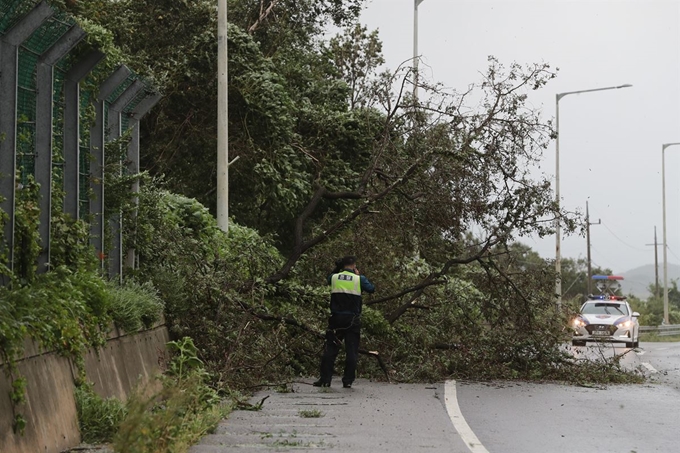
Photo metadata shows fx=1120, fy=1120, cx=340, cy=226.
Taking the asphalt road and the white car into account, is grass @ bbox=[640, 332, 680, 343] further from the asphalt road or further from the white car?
the asphalt road

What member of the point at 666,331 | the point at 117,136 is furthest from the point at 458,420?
the point at 666,331

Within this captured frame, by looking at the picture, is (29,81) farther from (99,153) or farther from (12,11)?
(99,153)

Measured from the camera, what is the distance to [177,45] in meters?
28.9

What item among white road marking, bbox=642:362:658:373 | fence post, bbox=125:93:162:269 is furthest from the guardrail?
fence post, bbox=125:93:162:269

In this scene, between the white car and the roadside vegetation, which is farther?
the white car

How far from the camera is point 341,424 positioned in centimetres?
Answer: 1077

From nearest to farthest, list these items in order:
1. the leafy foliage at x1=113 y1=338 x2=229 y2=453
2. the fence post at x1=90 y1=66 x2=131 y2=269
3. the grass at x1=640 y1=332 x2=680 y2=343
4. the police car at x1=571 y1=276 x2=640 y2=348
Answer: the leafy foliage at x1=113 y1=338 x2=229 y2=453, the fence post at x1=90 y1=66 x2=131 y2=269, the police car at x1=571 y1=276 x2=640 y2=348, the grass at x1=640 y1=332 x2=680 y2=343

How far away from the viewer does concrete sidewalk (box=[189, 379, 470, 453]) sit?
30.0ft

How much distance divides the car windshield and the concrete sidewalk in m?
19.3

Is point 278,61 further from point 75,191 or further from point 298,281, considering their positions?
point 75,191

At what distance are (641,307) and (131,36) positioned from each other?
175 feet

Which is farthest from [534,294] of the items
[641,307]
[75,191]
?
[641,307]

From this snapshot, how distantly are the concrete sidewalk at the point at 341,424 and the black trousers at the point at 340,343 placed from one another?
0.26 meters

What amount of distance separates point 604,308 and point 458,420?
2273 cm
